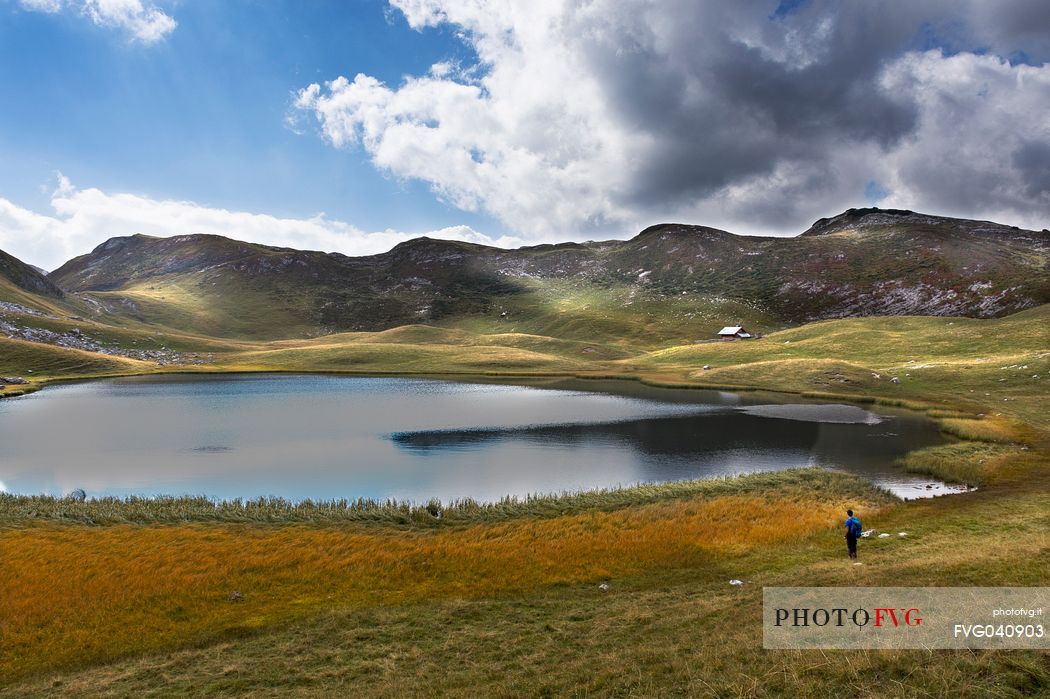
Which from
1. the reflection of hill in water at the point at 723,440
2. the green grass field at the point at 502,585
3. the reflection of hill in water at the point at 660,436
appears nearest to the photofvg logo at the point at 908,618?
the green grass field at the point at 502,585

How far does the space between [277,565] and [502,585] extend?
12136 mm

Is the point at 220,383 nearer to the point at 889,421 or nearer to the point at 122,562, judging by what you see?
the point at 122,562

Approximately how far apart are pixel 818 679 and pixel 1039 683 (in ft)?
13.0

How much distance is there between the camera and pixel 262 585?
2569cm

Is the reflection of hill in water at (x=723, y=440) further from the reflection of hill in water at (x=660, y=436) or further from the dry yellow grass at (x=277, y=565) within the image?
the dry yellow grass at (x=277, y=565)

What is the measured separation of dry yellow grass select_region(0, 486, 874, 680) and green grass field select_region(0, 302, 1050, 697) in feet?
0.43

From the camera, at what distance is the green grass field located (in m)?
14.7

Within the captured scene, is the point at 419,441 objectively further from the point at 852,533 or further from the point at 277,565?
the point at 852,533

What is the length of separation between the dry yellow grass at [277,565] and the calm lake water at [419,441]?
11051 millimetres

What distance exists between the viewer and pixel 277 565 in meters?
27.6

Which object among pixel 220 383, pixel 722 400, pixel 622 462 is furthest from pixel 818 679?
pixel 220 383

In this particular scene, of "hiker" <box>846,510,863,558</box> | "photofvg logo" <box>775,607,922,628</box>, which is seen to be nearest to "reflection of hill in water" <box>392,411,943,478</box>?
"hiker" <box>846,510,863,558</box>

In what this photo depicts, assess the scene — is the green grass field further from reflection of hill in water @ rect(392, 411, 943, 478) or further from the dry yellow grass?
reflection of hill in water @ rect(392, 411, 943, 478)

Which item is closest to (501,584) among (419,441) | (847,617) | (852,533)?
(847,617)
